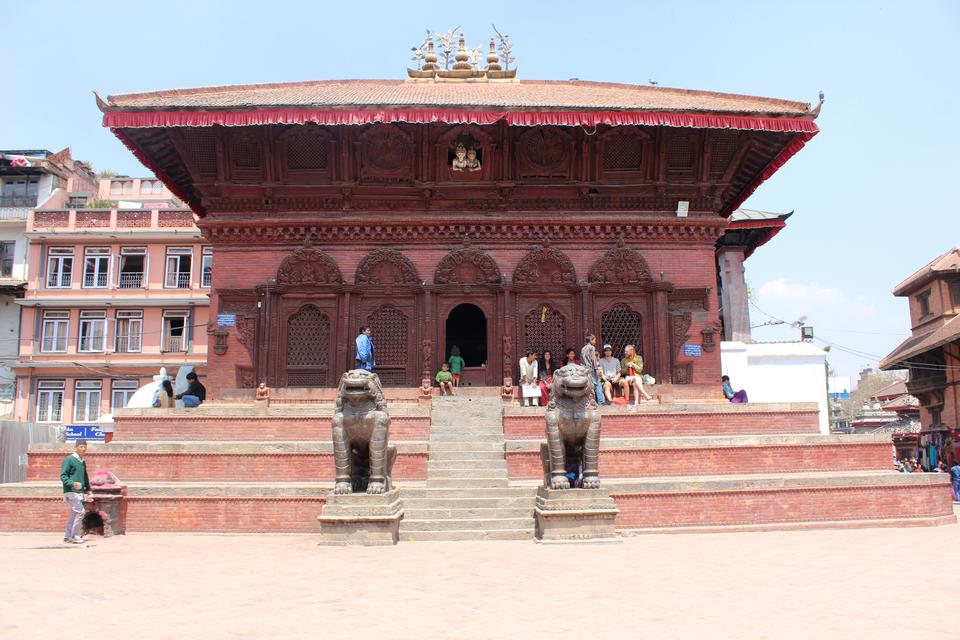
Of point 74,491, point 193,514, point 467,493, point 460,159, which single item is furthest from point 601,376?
point 74,491

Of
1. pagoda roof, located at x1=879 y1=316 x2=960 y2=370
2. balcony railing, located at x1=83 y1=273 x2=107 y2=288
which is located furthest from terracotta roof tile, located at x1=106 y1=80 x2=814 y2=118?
balcony railing, located at x1=83 y1=273 x2=107 y2=288

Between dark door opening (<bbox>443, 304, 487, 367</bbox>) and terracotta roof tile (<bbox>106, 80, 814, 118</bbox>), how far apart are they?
21.9ft

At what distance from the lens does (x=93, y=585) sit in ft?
23.3

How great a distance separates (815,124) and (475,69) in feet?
34.8

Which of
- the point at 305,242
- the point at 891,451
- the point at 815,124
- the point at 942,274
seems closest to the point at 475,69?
the point at 305,242

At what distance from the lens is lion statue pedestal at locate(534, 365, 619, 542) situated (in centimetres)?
1000

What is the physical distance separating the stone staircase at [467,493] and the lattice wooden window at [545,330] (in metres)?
3.37

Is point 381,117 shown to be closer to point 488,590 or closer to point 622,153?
point 622,153

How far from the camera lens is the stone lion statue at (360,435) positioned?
34.4ft

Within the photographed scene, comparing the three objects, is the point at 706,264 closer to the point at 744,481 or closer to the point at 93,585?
the point at 744,481

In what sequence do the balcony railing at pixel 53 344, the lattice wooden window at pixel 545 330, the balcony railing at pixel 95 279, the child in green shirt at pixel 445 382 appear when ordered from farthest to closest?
the balcony railing at pixel 95 279 → the balcony railing at pixel 53 344 → the lattice wooden window at pixel 545 330 → the child in green shirt at pixel 445 382

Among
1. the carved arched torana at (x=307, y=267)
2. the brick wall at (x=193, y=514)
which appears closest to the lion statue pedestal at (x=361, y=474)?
the brick wall at (x=193, y=514)

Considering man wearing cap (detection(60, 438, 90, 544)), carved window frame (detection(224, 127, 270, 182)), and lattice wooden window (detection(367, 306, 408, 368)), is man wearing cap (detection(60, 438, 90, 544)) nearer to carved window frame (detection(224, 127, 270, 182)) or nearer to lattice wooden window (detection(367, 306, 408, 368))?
lattice wooden window (detection(367, 306, 408, 368))

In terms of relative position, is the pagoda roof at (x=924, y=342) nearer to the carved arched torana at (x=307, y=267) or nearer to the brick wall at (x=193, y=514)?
the carved arched torana at (x=307, y=267)
